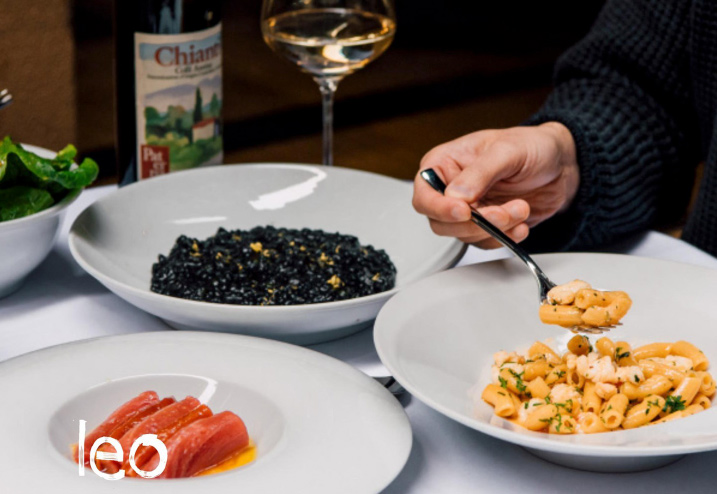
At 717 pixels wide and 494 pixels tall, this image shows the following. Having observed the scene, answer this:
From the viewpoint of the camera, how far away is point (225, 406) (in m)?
0.79

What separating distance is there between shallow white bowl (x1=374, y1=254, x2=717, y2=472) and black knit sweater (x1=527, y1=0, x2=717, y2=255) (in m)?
0.31

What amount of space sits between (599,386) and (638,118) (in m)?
0.73

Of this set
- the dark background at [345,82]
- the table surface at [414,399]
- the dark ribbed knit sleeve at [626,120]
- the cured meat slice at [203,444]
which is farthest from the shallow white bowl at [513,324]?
the dark background at [345,82]

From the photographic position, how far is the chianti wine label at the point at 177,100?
1.22 meters

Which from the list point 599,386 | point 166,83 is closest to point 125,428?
point 599,386

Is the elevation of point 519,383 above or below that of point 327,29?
below

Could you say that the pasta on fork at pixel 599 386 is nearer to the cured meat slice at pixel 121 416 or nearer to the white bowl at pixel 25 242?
the cured meat slice at pixel 121 416

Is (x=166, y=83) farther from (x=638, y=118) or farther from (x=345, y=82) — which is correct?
(x=345, y=82)

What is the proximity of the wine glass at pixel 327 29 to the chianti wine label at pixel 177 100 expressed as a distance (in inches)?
3.5

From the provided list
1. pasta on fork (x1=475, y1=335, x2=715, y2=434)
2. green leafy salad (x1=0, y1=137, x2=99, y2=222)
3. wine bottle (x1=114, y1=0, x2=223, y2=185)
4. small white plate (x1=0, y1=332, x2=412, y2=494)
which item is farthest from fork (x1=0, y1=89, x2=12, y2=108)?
pasta on fork (x1=475, y1=335, x2=715, y2=434)

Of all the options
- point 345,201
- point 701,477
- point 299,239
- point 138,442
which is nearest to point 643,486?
point 701,477

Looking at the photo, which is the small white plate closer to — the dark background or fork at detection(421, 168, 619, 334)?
fork at detection(421, 168, 619, 334)

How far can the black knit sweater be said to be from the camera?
4.28 ft

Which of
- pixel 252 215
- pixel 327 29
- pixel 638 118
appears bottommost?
pixel 252 215
